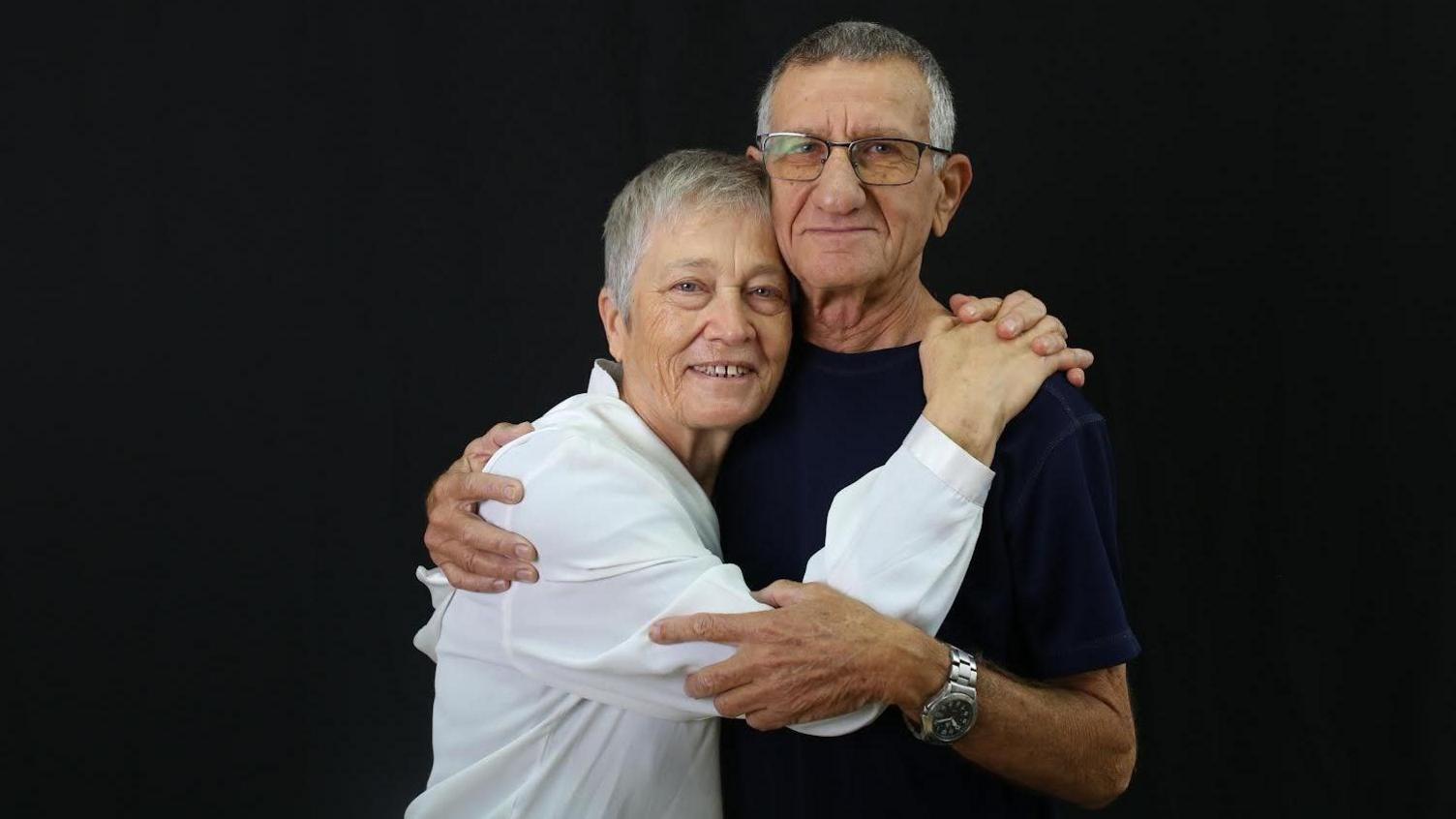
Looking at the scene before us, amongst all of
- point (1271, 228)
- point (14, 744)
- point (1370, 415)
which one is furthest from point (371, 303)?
point (1370, 415)

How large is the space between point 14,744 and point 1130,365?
2.80m

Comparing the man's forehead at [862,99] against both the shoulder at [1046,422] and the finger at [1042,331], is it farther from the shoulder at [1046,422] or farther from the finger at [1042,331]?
the shoulder at [1046,422]

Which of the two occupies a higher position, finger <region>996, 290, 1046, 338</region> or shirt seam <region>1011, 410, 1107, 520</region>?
finger <region>996, 290, 1046, 338</region>

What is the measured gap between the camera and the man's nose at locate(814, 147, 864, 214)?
2312mm

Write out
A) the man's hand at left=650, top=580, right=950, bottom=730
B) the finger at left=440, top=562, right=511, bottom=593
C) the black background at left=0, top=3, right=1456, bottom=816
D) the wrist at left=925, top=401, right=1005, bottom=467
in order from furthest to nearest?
the black background at left=0, top=3, right=1456, bottom=816, the finger at left=440, top=562, right=511, bottom=593, the wrist at left=925, top=401, right=1005, bottom=467, the man's hand at left=650, top=580, right=950, bottom=730

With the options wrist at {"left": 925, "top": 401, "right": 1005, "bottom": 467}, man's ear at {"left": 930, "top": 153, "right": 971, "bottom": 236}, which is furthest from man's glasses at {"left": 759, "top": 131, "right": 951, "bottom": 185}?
wrist at {"left": 925, "top": 401, "right": 1005, "bottom": 467}

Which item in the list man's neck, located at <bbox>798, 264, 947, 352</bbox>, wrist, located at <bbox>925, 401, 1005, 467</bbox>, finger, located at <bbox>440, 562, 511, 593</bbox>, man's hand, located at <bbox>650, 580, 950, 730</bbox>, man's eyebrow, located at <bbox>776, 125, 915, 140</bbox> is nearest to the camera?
man's hand, located at <bbox>650, 580, 950, 730</bbox>

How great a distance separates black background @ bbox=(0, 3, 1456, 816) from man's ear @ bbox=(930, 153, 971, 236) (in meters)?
1.02

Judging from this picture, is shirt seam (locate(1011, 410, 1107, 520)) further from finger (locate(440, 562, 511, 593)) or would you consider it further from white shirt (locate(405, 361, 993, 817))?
finger (locate(440, 562, 511, 593))

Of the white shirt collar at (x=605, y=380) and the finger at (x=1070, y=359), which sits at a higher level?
the finger at (x=1070, y=359)

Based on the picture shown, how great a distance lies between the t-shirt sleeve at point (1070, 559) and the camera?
2.25m

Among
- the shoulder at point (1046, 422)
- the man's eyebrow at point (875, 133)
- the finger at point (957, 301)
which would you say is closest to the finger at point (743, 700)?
the shoulder at point (1046, 422)

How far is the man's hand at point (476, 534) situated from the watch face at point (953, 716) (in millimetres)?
620

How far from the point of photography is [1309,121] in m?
3.44
